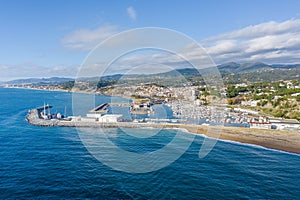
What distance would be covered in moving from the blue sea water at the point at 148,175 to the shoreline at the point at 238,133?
193 cm

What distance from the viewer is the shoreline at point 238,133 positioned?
14.1 meters

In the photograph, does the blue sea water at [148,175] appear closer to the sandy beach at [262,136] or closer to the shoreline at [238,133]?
the sandy beach at [262,136]

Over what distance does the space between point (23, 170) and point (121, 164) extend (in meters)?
3.81

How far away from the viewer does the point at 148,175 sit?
8398 mm

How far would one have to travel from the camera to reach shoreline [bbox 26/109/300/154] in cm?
1413

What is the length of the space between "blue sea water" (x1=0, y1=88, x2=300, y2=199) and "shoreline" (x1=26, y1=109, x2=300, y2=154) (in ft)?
6.32

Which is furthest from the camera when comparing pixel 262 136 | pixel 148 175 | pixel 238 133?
pixel 238 133

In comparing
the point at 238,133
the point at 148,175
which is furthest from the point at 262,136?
the point at 148,175

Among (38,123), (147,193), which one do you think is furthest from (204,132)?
(38,123)

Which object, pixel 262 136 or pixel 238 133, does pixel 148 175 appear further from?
pixel 262 136

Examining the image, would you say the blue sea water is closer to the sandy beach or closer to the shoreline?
the sandy beach

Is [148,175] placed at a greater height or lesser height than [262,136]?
greater

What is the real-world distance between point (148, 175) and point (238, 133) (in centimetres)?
1083

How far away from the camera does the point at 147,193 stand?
6.99 m
